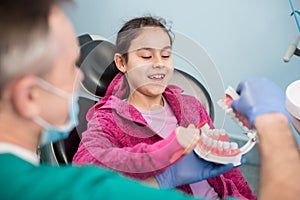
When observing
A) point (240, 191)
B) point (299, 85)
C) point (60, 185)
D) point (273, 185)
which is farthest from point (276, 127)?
point (240, 191)

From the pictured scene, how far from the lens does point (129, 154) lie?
1.01 meters

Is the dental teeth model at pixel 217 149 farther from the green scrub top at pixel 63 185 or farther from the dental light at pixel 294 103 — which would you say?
the green scrub top at pixel 63 185

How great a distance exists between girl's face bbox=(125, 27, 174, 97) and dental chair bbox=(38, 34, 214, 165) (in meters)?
0.10

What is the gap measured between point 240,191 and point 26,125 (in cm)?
81

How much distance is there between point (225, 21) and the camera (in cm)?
185

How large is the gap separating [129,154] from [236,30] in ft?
3.40

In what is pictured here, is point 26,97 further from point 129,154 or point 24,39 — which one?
point 129,154

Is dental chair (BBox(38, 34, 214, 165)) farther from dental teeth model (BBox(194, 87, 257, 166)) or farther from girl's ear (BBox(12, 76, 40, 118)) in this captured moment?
girl's ear (BBox(12, 76, 40, 118))

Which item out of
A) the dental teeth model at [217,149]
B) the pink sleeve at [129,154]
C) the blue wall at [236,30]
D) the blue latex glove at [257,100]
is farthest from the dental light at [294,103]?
the blue wall at [236,30]

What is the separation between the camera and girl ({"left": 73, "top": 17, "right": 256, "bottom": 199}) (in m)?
1.03

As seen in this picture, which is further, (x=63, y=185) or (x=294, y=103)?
(x=294, y=103)

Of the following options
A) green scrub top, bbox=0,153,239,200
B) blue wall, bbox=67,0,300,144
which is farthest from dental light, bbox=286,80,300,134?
blue wall, bbox=67,0,300,144

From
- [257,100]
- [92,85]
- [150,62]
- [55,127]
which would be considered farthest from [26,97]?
[92,85]

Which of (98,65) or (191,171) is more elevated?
(98,65)
